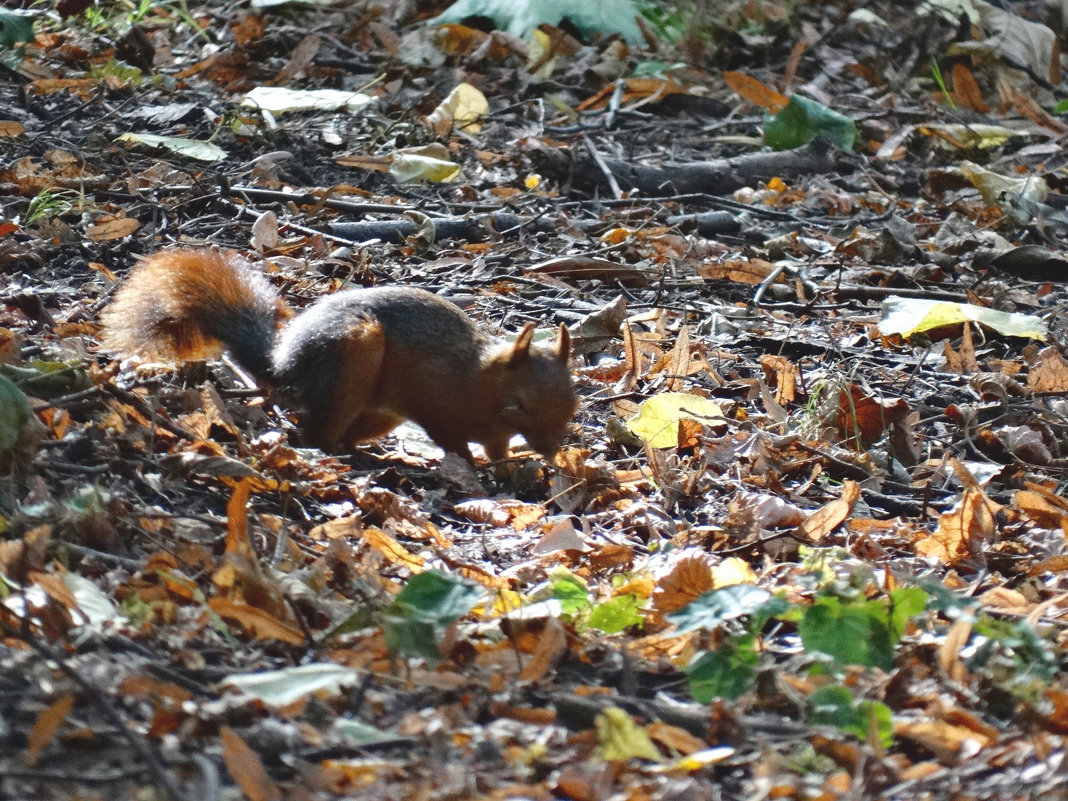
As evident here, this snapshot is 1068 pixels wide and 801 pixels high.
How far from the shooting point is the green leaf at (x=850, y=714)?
2.08 m

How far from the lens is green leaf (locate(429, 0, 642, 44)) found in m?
7.79

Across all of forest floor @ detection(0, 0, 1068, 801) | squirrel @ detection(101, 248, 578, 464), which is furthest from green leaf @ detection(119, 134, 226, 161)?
squirrel @ detection(101, 248, 578, 464)

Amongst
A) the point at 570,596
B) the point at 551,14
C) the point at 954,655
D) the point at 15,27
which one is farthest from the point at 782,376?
the point at 551,14

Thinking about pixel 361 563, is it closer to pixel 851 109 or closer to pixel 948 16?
pixel 851 109

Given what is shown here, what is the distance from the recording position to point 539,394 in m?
3.90

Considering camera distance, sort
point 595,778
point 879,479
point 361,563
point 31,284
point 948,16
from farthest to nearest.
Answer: point 948,16
point 31,284
point 879,479
point 361,563
point 595,778

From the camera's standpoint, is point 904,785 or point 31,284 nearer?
point 904,785

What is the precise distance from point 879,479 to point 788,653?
1.30 m

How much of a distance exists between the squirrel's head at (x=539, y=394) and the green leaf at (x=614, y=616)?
1355 mm

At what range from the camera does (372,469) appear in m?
3.85

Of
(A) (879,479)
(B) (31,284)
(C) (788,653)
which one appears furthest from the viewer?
(B) (31,284)

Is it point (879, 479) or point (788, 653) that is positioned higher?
point (788, 653)

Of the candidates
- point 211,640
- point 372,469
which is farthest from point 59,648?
point 372,469

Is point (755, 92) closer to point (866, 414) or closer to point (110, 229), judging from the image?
point (866, 414)
